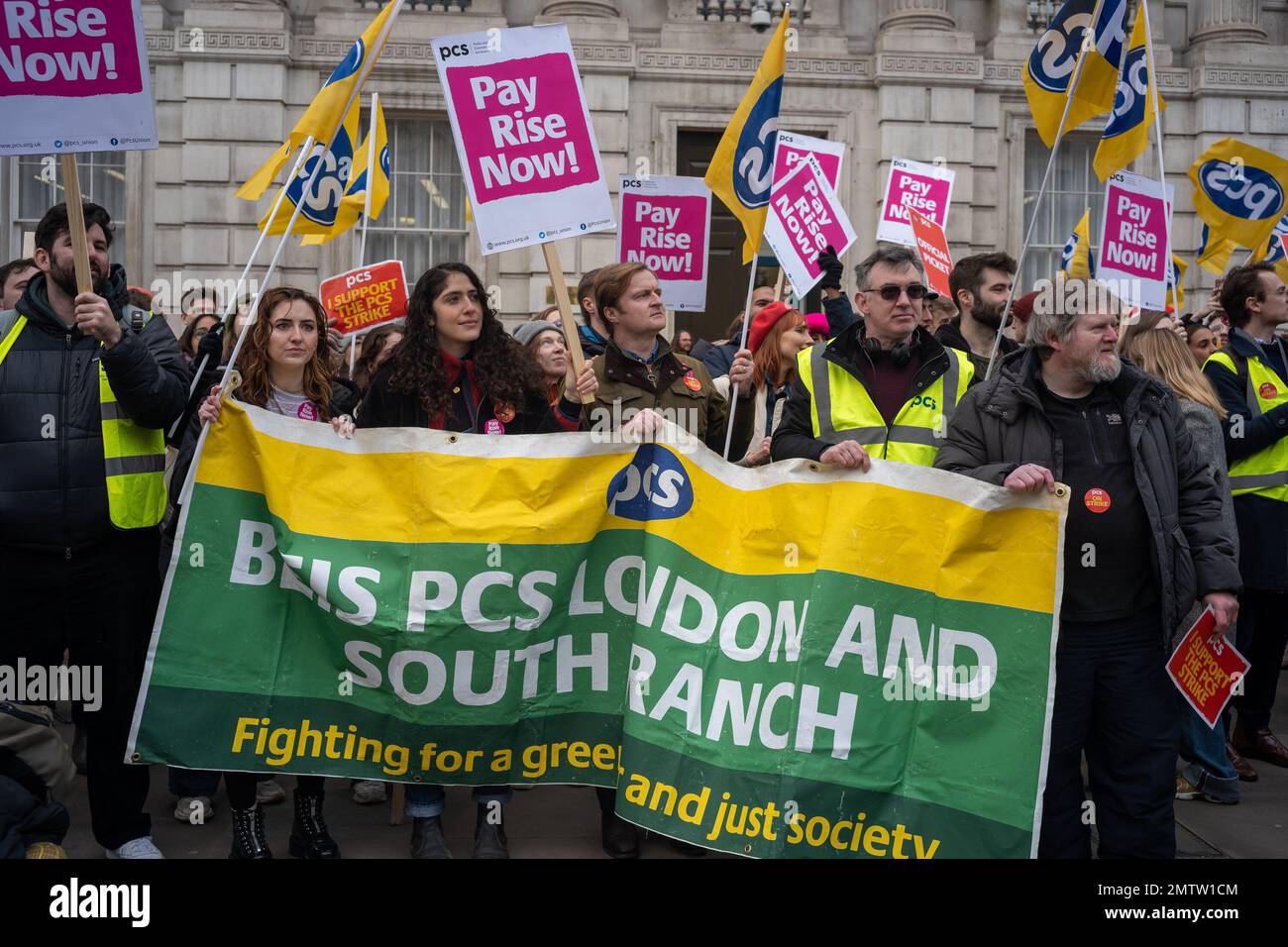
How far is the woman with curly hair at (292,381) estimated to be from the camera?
5059mm

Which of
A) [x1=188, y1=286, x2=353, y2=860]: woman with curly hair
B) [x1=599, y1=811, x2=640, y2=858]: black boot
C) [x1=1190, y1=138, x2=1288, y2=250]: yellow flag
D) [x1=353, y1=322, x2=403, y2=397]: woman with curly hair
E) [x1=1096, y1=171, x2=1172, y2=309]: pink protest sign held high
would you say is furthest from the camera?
[x1=1190, y1=138, x2=1288, y2=250]: yellow flag

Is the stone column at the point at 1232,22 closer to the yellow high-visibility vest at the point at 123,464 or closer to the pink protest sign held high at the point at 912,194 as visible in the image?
the pink protest sign held high at the point at 912,194

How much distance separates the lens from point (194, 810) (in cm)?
556

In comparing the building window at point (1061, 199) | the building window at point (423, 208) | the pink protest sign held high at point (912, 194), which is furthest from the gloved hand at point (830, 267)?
the building window at point (1061, 199)

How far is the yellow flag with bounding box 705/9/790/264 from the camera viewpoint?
19.5 ft

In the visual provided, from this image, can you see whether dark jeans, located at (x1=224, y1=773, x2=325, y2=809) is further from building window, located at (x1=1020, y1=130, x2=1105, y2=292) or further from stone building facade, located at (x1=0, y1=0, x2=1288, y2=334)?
building window, located at (x1=1020, y1=130, x2=1105, y2=292)

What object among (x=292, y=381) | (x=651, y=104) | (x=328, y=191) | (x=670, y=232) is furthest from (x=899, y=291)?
(x=651, y=104)

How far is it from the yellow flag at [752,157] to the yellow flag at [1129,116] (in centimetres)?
214

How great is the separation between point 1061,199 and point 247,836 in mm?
15084

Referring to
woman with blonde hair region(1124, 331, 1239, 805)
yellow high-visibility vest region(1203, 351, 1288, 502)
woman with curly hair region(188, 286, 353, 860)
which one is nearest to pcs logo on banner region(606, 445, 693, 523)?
woman with curly hair region(188, 286, 353, 860)

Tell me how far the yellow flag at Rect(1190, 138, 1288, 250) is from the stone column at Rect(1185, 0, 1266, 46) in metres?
7.68

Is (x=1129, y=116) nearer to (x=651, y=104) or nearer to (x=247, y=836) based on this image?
(x=247, y=836)

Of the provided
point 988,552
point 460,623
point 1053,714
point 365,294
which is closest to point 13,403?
point 460,623

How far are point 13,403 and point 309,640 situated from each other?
1.38m
